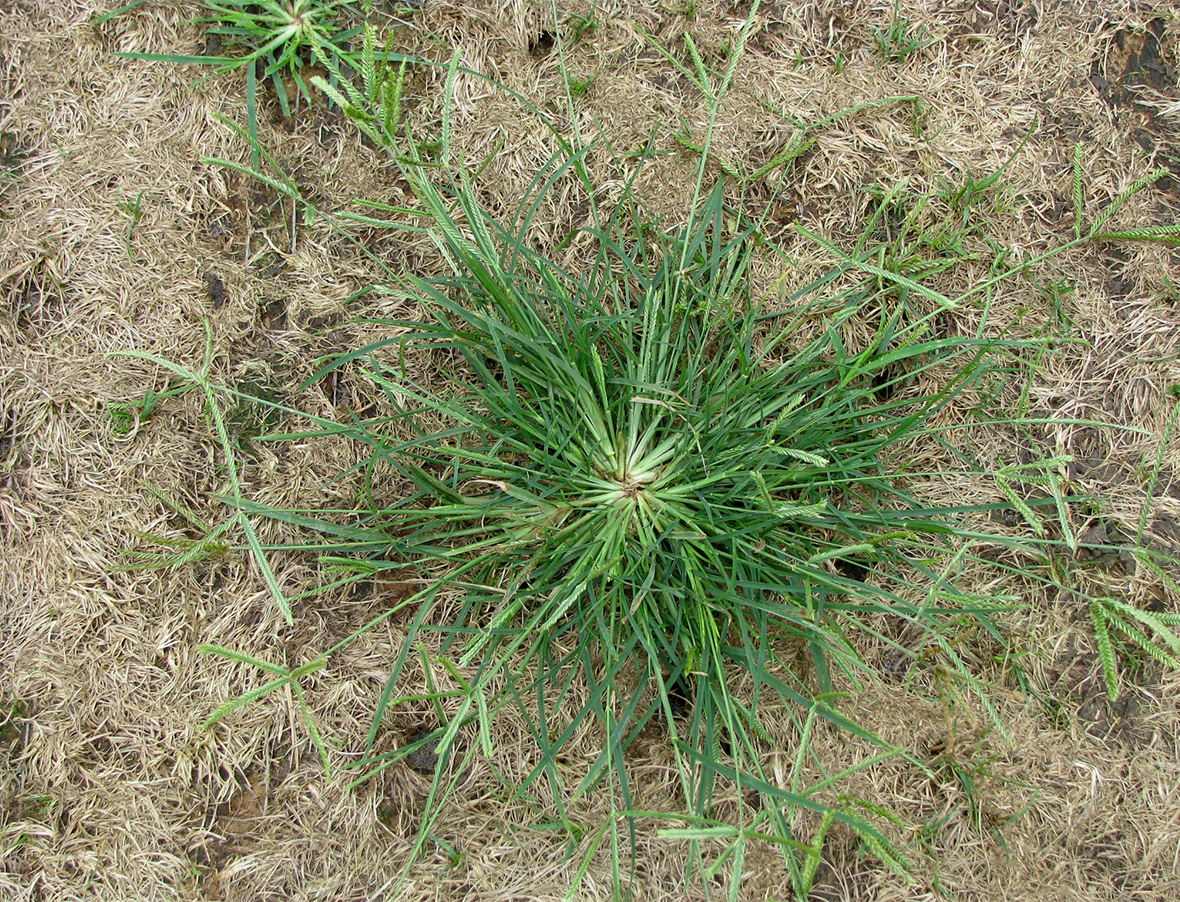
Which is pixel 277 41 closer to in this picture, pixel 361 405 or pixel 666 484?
pixel 361 405

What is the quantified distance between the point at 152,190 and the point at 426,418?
2.94 ft

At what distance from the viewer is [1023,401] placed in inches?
71.6

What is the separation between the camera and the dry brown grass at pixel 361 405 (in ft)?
6.18

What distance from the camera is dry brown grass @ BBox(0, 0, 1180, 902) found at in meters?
1.88

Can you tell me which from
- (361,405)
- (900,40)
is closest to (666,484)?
(361,405)

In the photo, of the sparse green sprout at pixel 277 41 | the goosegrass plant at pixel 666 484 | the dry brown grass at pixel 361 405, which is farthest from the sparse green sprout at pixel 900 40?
the sparse green sprout at pixel 277 41

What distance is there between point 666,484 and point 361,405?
0.76 metres

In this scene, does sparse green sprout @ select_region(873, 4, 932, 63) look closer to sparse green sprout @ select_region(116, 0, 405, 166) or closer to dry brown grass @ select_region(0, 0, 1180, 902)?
dry brown grass @ select_region(0, 0, 1180, 902)

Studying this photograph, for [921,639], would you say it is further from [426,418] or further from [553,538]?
[426,418]

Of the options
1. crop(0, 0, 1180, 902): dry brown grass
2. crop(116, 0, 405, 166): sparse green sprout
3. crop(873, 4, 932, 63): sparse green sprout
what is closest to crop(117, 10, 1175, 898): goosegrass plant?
crop(0, 0, 1180, 902): dry brown grass

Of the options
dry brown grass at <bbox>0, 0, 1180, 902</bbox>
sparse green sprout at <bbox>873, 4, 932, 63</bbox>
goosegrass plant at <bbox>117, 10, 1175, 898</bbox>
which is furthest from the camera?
sparse green sprout at <bbox>873, 4, 932, 63</bbox>

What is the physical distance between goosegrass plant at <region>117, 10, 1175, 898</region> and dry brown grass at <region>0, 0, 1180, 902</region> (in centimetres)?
9

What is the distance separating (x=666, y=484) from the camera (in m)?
1.76

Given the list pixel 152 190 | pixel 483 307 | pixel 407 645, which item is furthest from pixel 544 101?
pixel 407 645
